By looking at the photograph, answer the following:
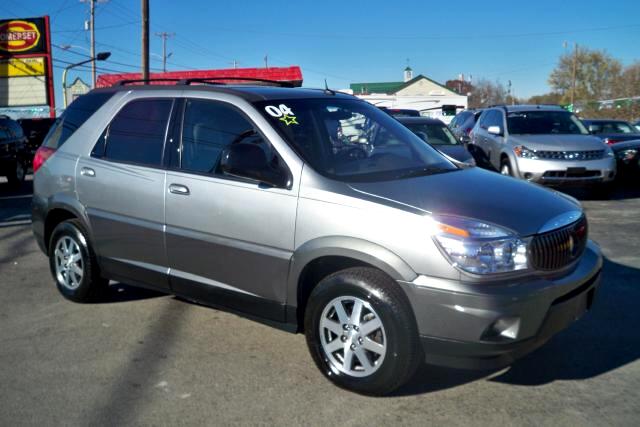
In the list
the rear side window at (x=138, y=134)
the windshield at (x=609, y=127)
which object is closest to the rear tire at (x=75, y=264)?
the rear side window at (x=138, y=134)

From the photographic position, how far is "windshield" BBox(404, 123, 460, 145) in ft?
37.9

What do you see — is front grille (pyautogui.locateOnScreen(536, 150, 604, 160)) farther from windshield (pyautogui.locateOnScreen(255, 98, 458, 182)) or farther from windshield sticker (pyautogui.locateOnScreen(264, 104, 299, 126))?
windshield sticker (pyautogui.locateOnScreen(264, 104, 299, 126))

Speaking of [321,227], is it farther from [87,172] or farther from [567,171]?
[567,171]

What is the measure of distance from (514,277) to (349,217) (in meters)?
0.97

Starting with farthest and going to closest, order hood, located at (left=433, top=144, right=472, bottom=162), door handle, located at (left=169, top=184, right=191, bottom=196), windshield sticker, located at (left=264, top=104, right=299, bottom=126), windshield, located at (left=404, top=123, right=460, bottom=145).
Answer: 1. windshield, located at (left=404, top=123, right=460, bottom=145)
2. hood, located at (left=433, top=144, right=472, bottom=162)
3. door handle, located at (left=169, top=184, right=191, bottom=196)
4. windshield sticker, located at (left=264, top=104, right=299, bottom=126)

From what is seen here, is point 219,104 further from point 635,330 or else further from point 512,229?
point 635,330

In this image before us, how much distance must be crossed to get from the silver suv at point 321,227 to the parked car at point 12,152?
31.2ft

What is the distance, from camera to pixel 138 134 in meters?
4.94

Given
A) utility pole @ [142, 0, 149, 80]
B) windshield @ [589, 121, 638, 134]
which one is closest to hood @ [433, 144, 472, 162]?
windshield @ [589, 121, 638, 134]

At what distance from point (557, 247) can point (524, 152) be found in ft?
25.1

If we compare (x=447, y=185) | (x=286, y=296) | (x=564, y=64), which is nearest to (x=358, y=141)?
(x=447, y=185)

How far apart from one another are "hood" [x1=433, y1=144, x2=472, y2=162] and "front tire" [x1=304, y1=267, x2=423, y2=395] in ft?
23.0

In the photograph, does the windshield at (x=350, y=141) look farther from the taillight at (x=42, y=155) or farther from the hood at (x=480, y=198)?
the taillight at (x=42, y=155)

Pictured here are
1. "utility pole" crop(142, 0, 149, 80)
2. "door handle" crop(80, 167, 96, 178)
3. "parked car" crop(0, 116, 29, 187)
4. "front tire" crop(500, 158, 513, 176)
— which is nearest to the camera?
"door handle" crop(80, 167, 96, 178)
